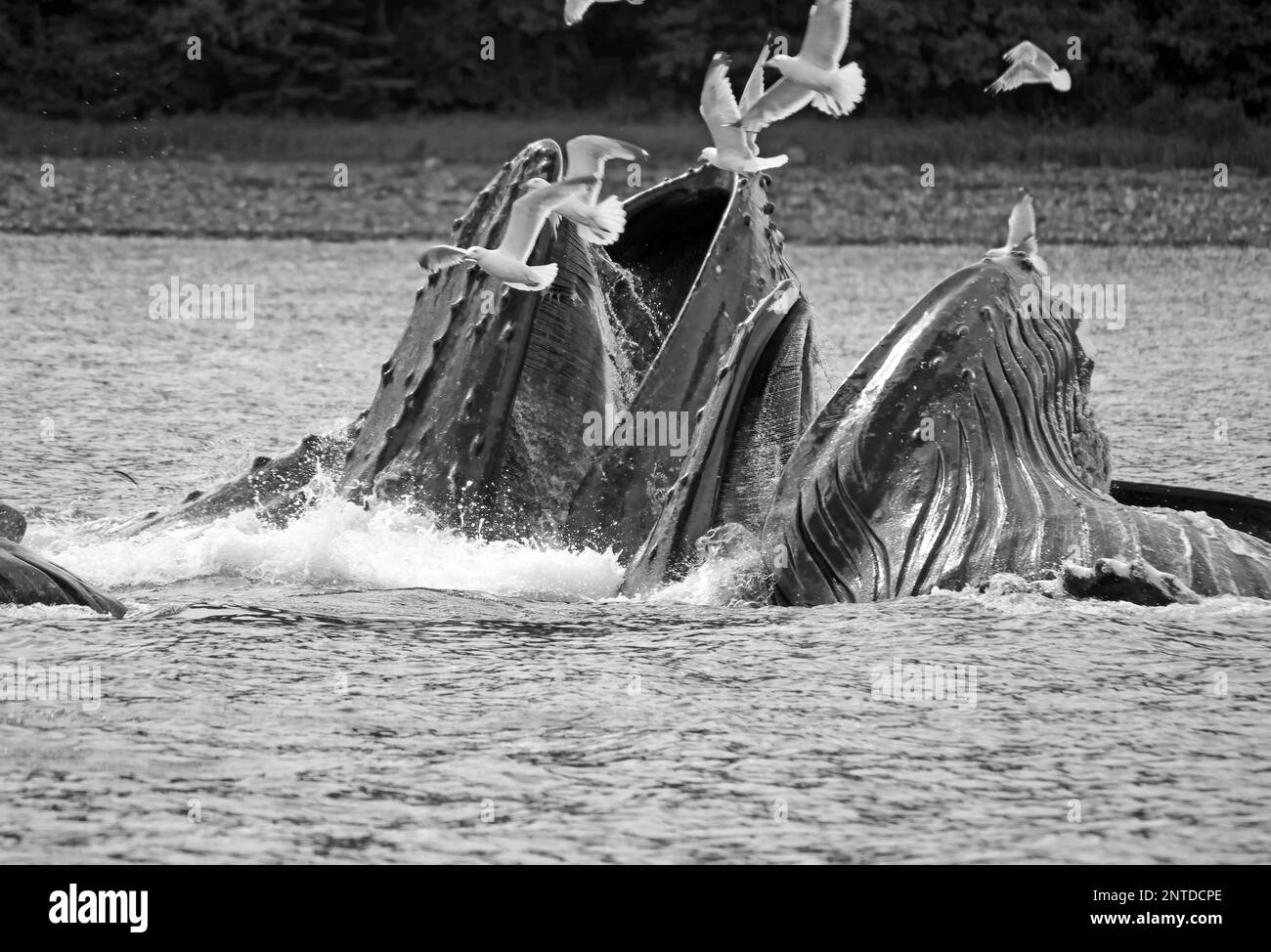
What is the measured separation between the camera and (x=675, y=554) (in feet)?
23.2

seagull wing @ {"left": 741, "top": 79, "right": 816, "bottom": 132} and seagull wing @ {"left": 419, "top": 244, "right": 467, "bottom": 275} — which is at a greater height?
seagull wing @ {"left": 741, "top": 79, "right": 816, "bottom": 132}

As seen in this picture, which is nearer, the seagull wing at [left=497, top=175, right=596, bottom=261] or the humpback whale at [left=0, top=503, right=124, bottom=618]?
the humpback whale at [left=0, top=503, right=124, bottom=618]

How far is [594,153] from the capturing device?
8.43 metres

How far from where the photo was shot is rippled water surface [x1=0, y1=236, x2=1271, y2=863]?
5.11m

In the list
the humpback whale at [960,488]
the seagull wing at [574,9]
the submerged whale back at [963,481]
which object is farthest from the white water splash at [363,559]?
the seagull wing at [574,9]

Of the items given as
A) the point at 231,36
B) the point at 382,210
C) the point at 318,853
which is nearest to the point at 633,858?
the point at 318,853

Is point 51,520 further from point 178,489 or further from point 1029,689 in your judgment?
point 1029,689

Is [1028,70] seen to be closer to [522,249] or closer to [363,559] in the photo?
[522,249]

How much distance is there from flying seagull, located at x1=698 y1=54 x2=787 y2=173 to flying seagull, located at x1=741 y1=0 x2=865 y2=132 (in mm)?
183

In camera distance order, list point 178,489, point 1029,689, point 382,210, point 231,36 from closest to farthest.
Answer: point 1029,689 → point 178,489 → point 382,210 → point 231,36

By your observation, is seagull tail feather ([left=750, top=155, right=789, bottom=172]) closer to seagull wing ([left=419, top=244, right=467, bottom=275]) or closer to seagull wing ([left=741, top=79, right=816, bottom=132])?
seagull wing ([left=741, top=79, right=816, bottom=132])

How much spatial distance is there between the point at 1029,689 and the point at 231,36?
3538 cm

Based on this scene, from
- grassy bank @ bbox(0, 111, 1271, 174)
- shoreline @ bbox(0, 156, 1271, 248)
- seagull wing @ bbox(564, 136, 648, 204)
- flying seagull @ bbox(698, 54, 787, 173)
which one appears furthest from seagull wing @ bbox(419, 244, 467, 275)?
grassy bank @ bbox(0, 111, 1271, 174)

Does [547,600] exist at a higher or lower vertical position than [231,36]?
lower
